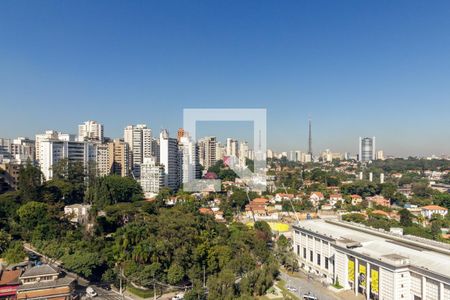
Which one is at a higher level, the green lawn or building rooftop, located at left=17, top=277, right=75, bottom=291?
building rooftop, located at left=17, top=277, right=75, bottom=291

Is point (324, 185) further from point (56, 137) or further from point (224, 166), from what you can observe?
point (56, 137)

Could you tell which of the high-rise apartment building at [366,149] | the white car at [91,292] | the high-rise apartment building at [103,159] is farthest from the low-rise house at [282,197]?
the high-rise apartment building at [366,149]

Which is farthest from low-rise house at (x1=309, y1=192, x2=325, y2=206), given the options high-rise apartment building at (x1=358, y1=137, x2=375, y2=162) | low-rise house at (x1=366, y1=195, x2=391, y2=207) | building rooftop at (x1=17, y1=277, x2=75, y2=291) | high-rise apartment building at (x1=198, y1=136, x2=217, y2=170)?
high-rise apartment building at (x1=358, y1=137, x2=375, y2=162)

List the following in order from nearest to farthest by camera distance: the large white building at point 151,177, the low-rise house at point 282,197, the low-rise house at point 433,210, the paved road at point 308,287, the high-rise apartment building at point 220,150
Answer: the paved road at point 308,287 → the low-rise house at point 433,210 → the low-rise house at point 282,197 → the large white building at point 151,177 → the high-rise apartment building at point 220,150

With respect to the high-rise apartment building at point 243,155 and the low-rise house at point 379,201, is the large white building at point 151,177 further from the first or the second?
the low-rise house at point 379,201

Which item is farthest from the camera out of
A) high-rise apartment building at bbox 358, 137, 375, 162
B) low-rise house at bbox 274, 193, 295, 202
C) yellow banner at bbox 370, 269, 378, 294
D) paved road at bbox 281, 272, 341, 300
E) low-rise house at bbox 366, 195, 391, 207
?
high-rise apartment building at bbox 358, 137, 375, 162

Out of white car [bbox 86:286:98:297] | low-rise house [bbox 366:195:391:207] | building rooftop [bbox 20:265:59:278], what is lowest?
white car [bbox 86:286:98:297]

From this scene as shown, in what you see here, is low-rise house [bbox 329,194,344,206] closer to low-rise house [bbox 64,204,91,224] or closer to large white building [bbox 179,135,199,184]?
large white building [bbox 179,135,199,184]
